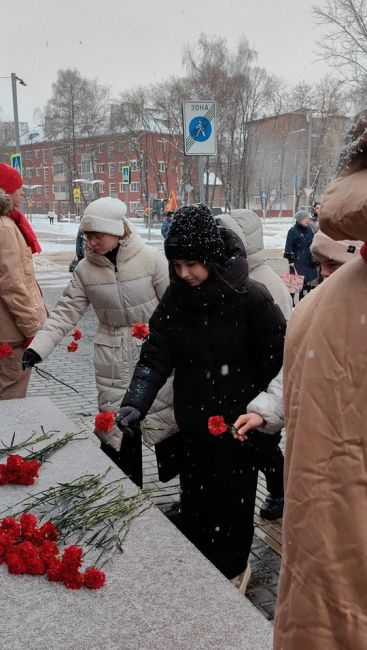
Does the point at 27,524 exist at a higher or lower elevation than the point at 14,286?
lower

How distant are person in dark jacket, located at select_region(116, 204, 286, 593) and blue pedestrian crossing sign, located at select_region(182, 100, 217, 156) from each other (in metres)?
4.88

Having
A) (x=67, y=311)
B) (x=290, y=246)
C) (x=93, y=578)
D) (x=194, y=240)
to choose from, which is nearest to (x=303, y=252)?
(x=290, y=246)

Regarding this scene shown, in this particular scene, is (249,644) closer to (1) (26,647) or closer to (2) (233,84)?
(1) (26,647)

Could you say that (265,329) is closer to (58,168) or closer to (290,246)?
(290,246)

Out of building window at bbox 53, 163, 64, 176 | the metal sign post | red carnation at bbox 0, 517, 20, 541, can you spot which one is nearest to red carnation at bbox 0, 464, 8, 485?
red carnation at bbox 0, 517, 20, 541

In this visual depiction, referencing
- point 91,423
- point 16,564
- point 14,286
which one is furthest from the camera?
point 91,423

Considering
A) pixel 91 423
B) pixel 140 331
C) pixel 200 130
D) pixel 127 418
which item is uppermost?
pixel 200 130

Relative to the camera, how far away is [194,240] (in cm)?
273

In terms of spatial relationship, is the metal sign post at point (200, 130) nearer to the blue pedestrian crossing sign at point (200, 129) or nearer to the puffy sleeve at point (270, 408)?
the blue pedestrian crossing sign at point (200, 129)

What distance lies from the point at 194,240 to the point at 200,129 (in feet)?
17.0

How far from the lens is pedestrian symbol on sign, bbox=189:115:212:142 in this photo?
7.52m

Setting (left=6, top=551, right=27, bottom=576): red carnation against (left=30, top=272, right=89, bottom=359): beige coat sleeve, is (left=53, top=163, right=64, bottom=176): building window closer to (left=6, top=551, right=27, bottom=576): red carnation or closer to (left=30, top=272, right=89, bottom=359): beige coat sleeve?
(left=30, top=272, right=89, bottom=359): beige coat sleeve

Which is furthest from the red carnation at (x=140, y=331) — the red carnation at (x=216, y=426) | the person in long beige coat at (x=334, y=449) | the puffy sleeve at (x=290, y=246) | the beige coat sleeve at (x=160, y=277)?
the puffy sleeve at (x=290, y=246)

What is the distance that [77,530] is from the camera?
235cm
